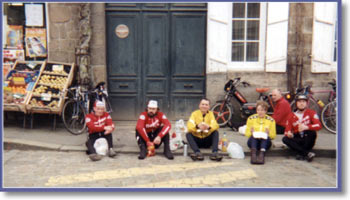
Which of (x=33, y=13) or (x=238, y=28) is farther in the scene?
(x=238, y=28)

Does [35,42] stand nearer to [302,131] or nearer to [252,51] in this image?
[252,51]

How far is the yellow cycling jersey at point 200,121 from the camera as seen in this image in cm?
662

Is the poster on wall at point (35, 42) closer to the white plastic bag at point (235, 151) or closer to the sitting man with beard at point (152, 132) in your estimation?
the sitting man with beard at point (152, 132)

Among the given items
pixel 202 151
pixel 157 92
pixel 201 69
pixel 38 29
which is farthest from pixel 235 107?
pixel 38 29

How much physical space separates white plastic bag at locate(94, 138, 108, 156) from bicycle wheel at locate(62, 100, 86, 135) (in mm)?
1509

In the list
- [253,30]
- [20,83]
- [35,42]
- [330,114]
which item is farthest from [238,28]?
[20,83]

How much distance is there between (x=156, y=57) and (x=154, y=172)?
12.1 feet

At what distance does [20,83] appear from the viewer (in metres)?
8.11

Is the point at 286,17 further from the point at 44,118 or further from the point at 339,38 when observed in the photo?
the point at 44,118

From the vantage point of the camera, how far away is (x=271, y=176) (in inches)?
220

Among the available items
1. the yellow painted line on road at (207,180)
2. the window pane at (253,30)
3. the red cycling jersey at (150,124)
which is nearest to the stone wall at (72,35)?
the red cycling jersey at (150,124)

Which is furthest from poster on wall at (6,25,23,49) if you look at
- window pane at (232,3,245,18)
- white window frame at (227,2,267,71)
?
window pane at (232,3,245,18)

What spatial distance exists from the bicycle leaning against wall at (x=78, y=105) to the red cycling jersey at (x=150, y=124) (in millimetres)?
1845

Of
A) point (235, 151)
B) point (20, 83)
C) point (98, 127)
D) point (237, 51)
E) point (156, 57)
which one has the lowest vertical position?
point (235, 151)
